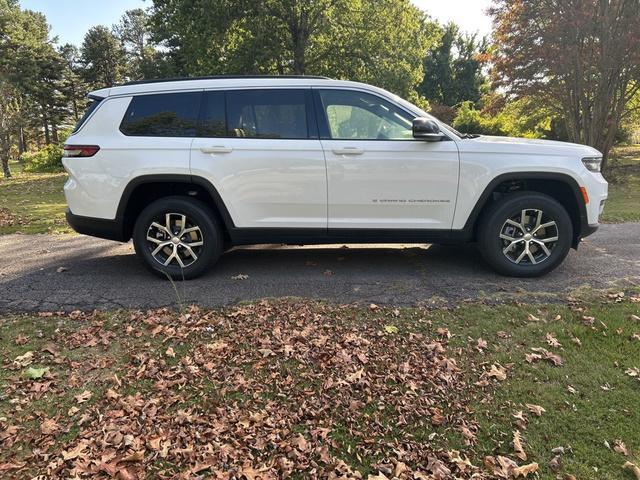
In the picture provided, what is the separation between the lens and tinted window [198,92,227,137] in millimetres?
4648

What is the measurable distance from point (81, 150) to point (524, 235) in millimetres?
4561

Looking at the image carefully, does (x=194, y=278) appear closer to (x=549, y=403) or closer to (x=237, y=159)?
(x=237, y=159)

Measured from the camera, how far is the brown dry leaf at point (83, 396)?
9.27ft

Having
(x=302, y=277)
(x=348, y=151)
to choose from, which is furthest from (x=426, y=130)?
(x=302, y=277)

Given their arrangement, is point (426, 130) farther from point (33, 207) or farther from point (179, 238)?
point (33, 207)

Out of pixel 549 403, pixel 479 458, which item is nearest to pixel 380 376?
pixel 479 458

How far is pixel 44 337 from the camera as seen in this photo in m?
3.60

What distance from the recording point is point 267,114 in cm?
468

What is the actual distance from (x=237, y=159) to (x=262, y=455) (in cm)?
294

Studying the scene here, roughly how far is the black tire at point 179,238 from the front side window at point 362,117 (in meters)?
1.57

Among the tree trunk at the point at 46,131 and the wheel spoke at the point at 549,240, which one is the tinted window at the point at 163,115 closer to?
the wheel spoke at the point at 549,240

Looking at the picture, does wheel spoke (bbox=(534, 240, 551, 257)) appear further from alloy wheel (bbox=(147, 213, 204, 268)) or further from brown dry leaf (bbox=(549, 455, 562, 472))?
alloy wheel (bbox=(147, 213, 204, 268))

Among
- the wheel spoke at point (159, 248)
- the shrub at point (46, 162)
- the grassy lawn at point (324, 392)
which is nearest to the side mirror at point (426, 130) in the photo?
the grassy lawn at point (324, 392)

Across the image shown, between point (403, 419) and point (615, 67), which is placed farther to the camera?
point (615, 67)
